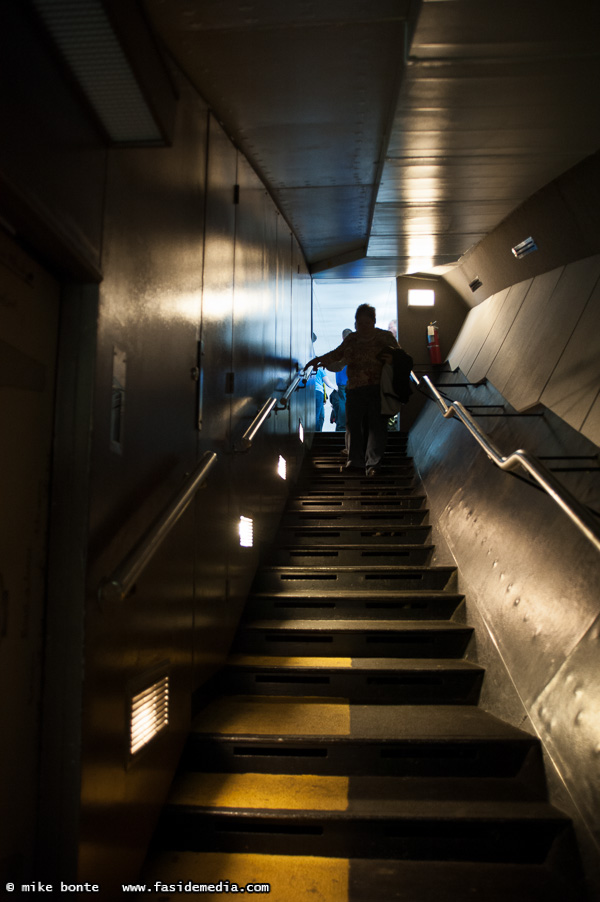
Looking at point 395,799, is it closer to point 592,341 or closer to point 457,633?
point 457,633

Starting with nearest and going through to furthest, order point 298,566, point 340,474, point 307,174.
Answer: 1. point 298,566
2. point 307,174
3. point 340,474

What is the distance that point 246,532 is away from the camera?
132 inches

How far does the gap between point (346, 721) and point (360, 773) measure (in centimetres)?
22

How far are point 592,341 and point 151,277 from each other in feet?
7.71

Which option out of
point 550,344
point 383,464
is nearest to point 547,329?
point 550,344

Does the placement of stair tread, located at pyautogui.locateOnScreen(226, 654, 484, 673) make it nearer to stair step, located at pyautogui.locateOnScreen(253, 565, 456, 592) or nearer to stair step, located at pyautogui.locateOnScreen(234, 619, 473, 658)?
stair step, located at pyautogui.locateOnScreen(234, 619, 473, 658)

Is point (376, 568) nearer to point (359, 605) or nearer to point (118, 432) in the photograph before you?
point (359, 605)

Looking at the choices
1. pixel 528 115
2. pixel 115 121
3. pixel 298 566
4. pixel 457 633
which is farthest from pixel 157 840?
pixel 528 115

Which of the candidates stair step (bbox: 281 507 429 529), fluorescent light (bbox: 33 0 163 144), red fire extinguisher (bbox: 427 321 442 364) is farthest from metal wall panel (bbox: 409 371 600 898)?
red fire extinguisher (bbox: 427 321 442 364)

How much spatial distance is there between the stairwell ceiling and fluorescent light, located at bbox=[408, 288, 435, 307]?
267 centimetres

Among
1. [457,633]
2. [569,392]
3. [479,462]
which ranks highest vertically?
[569,392]

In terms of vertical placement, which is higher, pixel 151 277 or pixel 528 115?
pixel 528 115

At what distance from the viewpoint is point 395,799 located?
6.72 feet

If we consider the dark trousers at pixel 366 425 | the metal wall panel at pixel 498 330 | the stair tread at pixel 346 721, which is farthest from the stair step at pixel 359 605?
the metal wall panel at pixel 498 330
